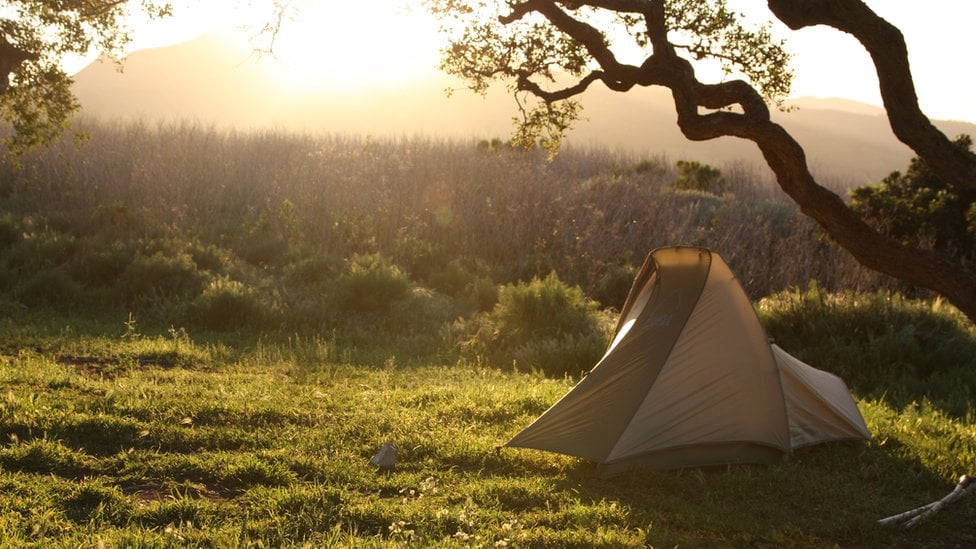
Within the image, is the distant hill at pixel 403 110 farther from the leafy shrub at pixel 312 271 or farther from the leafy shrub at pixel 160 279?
the leafy shrub at pixel 160 279

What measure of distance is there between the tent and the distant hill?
81021 mm

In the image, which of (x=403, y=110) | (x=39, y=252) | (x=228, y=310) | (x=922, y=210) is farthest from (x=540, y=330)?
(x=403, y=110)

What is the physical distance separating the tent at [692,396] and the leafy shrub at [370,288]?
7294 mm

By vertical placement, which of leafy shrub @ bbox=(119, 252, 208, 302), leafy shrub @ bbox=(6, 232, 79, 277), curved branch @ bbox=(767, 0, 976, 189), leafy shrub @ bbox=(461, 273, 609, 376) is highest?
curved branch @ bbox=(767, 0, 976, 189)

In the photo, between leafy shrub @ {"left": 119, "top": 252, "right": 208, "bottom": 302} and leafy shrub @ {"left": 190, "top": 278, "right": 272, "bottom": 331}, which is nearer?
leafy shrub @ {"left": 190, "top": 278, "right": 272, "bottom": 331}

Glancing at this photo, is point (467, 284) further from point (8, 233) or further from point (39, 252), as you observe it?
point (8, 233)

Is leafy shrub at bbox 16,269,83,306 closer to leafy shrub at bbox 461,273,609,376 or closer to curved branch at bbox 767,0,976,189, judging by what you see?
leafy shrub at bbox 461,273,609,376

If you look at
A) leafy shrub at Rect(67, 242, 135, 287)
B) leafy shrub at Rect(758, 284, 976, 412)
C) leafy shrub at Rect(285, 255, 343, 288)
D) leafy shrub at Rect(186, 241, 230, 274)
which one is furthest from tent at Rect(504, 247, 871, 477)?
leafy shrub at Rect(67, 242, 135, 287)

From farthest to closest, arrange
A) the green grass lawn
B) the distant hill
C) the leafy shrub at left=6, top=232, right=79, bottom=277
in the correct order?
the distant hill, the leafy shrub at left=6, top=232, right=79, bottom=277, the green grass lawn

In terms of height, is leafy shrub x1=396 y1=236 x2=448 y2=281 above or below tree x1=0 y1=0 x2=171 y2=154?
below

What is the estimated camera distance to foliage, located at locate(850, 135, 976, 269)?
16266mm

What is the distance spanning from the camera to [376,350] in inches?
515

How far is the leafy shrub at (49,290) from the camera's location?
1468 centimetres

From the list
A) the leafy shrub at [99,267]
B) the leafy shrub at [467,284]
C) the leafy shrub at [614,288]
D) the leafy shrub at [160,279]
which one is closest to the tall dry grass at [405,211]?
the leafy shrub at [614,288]
